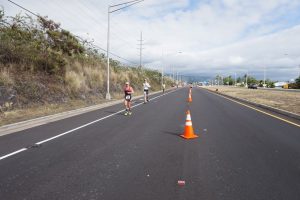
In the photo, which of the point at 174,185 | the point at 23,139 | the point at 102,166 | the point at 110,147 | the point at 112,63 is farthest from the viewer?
the point at 112,63

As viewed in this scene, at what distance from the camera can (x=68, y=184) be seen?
17.9 feet

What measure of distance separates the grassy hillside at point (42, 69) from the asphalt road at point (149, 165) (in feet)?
23.7

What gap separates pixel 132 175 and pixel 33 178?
173 cm

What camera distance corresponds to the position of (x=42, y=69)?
23094mm

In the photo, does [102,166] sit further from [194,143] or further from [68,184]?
[194,143]

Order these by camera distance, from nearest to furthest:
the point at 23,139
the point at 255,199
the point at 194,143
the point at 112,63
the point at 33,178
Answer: the point at 255,199 < the point at 33,178 < the point at 194,143 < the point at 23,139 < the point at 112,63

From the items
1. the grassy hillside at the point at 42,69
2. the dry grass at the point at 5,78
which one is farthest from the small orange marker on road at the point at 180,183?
the dry grass at the point at 5,78

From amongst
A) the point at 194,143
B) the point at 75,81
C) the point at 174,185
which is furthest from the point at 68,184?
the point at 75,81

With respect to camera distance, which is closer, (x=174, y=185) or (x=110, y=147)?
(x=174, y=185)

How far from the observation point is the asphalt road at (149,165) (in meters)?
5.07

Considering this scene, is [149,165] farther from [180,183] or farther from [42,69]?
[42,69]

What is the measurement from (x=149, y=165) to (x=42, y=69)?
18390 millimetres

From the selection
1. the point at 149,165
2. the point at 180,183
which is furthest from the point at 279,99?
the point at 180,183

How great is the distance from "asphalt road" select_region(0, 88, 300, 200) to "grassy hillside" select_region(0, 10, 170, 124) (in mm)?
7221
